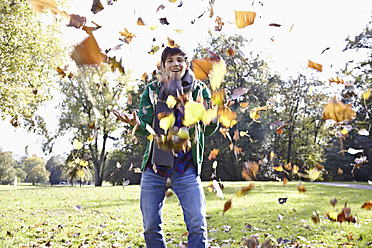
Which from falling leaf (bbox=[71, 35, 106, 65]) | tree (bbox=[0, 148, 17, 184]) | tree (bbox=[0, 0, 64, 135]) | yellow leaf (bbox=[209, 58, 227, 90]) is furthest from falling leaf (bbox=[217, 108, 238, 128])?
tree (bbox=[0, 148, 17, 184])

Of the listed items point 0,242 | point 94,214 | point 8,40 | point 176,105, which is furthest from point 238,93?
point 8,40

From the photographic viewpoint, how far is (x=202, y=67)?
2.06 meters

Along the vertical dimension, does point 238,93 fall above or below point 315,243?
above

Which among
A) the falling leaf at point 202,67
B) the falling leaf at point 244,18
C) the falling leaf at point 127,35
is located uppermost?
the falling leaf at point 127,35

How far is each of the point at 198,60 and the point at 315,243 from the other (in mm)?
3272

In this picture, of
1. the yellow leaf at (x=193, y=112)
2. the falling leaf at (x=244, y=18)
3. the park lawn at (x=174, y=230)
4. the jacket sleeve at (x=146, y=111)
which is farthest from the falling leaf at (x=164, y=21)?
the park lawn at (x=174, y=230)

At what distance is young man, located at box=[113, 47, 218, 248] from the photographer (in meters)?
2.14

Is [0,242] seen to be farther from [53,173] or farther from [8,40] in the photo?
[53,173]

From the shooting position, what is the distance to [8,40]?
11.0 meters

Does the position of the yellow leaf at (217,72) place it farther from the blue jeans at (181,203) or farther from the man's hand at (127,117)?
the blue jeans at (181,203)

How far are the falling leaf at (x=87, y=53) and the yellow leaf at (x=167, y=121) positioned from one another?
0.88 meters

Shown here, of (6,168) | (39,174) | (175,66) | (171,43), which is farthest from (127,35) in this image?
(39,174)

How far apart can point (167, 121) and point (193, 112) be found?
0.89 ft

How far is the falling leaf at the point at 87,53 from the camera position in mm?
1205
